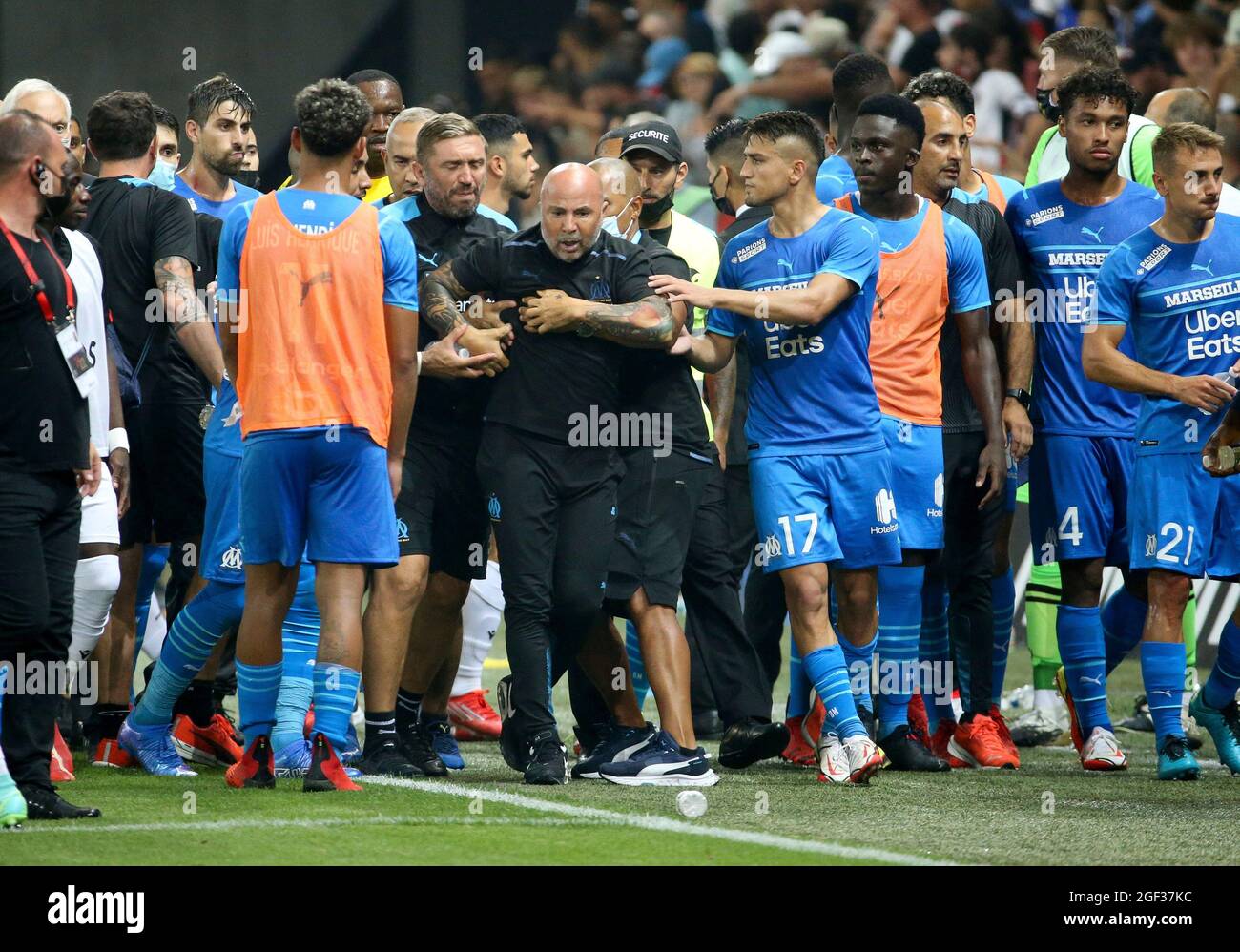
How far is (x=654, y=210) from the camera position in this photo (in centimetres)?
781

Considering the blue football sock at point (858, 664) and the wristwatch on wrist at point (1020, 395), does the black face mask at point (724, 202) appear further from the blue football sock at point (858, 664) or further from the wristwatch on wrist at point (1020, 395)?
the blue football sock at point (858, 664)

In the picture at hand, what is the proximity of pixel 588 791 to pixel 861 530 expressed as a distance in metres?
1.50

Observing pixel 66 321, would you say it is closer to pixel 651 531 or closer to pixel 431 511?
pixel 431 511

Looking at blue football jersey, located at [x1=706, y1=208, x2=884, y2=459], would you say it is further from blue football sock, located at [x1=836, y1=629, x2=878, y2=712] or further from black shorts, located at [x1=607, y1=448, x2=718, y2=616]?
blue football sock, located at [x1=836, y1=629, x2=878, y2=712]

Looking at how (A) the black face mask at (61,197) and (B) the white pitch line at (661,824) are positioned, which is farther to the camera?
(A) the black face mask at (61,197)

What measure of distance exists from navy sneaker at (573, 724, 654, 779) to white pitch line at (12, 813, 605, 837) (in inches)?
43.1

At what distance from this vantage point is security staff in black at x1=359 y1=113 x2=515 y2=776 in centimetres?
659

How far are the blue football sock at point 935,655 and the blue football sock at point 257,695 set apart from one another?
2855 mm

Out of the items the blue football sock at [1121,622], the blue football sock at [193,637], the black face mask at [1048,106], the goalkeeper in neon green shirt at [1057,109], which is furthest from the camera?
the goalkeeper in neon green shirt at [1057,109]

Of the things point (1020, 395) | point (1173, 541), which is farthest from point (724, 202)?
point (1173, 541)

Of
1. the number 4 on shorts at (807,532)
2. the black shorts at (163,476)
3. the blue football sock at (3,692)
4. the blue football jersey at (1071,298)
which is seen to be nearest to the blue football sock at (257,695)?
the blue football sock at (3,692)

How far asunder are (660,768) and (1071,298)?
272 cm

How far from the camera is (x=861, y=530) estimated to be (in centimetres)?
693

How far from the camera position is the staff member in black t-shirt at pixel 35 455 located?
529cm
